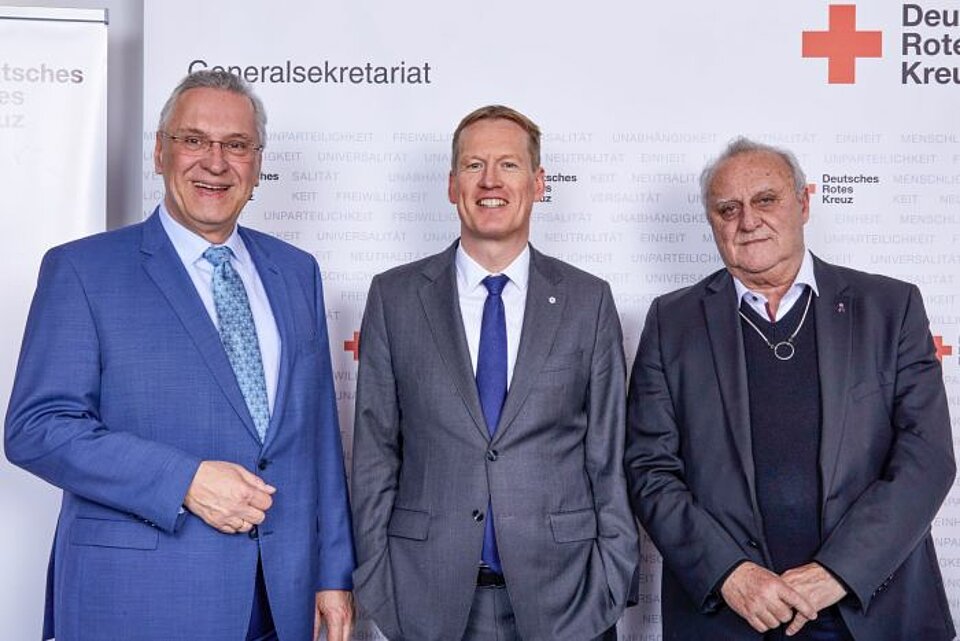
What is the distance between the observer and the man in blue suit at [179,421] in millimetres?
1965

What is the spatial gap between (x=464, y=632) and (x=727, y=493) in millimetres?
627

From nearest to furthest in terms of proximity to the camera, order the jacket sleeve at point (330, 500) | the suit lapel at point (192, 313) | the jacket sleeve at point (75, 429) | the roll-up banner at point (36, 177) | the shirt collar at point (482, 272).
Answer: the jacket sleeve at point (75, 429) < the suit lapel at point (192, 313) < the jacket sleeve at point (330, 500) < the shirt collar at point (482, 272) < the roll-up banner at point (36, 177)

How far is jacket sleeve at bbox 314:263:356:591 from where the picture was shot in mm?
2270

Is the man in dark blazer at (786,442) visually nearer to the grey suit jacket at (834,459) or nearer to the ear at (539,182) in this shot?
the grey suit jacket at (834,459)

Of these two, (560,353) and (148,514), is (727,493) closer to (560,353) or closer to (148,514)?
(560,353)

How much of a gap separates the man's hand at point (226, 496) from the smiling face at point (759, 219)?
1.17 metres

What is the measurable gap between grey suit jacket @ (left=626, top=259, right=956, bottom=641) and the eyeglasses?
1017mm

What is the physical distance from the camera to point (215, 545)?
2029 millimetres

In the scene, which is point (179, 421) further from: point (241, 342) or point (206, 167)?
point (206, 167)

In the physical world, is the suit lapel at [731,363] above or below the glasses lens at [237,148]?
below

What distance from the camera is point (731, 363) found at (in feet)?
7.64

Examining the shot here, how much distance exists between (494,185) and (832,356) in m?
0.81

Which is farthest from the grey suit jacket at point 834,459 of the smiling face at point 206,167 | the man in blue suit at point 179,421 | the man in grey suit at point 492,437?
the smiling face at point 206,167

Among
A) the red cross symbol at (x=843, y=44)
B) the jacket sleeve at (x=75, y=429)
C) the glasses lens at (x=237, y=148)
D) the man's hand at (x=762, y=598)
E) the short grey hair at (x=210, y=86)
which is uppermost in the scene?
the red cross symbol at (x=843, y=44)
